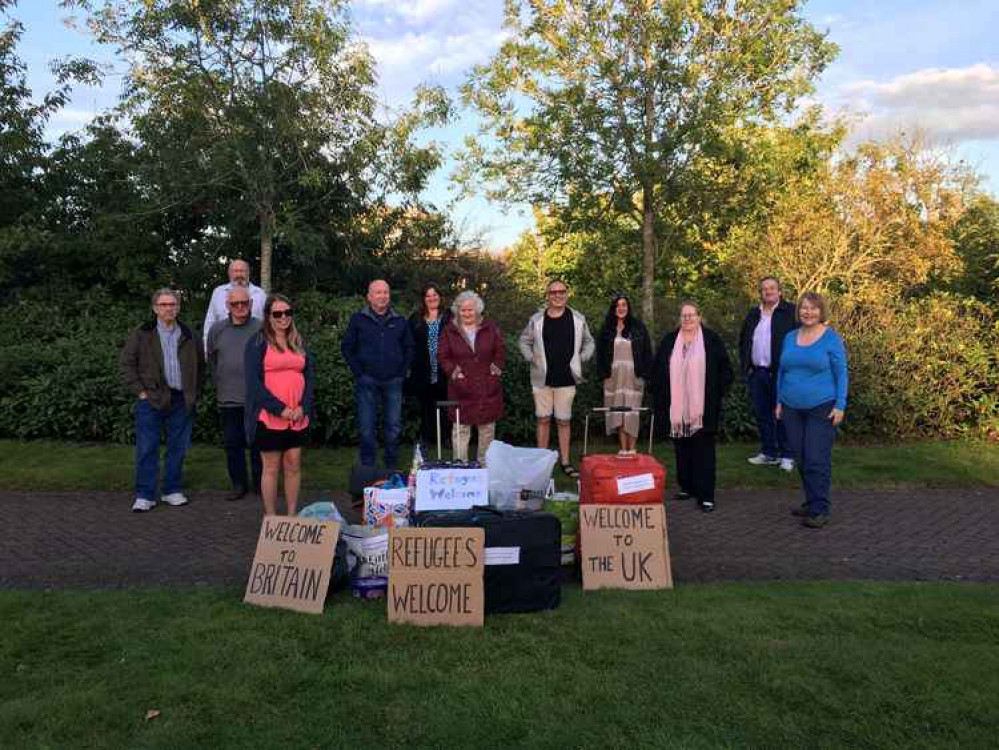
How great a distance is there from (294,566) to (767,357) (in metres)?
5.38

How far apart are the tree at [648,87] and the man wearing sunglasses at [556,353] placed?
3681 mm

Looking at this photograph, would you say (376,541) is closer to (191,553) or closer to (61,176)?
(191,553)

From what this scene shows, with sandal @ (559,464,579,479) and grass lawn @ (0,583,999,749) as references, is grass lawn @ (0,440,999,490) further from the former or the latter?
grass lawn @ (0,583,999,749)

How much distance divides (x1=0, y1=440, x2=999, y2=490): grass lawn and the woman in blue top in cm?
140

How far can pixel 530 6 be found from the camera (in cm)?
1160

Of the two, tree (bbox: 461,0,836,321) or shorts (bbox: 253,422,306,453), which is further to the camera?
tree (bbox: 461,0,836,321)

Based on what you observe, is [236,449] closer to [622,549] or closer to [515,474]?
[515,474]

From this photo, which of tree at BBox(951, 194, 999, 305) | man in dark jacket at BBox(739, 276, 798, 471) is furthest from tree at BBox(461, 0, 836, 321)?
tree at BBox(951, 194, 999, 305)

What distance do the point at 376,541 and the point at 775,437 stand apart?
531cm

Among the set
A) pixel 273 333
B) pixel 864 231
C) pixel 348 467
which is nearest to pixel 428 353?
pixel 348 467

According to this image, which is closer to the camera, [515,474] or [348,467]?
[515,474]

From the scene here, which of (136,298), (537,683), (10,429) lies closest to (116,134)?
(136,298)

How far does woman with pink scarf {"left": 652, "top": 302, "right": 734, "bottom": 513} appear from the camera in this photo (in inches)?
269

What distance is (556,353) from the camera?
7.71 m
